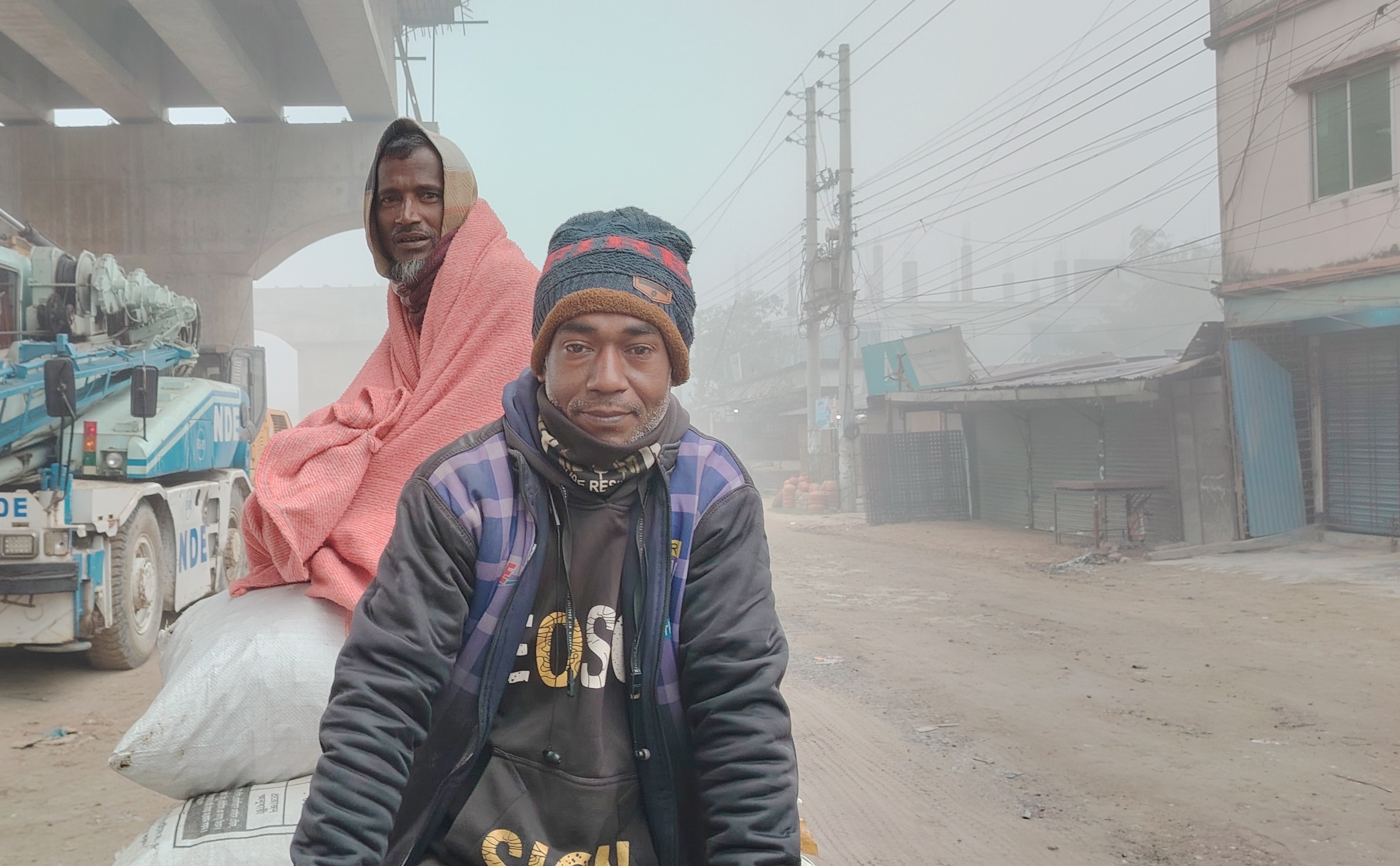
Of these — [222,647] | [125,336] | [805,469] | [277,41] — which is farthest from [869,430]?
[222,647]

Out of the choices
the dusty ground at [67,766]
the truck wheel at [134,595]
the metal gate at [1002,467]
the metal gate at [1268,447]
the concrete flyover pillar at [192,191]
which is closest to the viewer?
the dusty ground at [67,766]

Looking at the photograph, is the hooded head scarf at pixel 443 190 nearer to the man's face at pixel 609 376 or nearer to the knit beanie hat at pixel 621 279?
the knit beanie hat at pixel 621 279

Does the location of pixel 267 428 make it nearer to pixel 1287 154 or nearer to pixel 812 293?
pixel 1287 154

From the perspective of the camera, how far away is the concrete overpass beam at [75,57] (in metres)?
11.3

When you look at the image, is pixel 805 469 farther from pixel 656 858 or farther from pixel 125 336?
pixel 656 858

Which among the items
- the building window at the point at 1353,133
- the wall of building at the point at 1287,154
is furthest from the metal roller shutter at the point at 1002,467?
the building window at the point at 1353,133

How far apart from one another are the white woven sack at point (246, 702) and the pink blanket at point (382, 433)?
0.08 metres

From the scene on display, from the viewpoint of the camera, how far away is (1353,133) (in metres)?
11.8

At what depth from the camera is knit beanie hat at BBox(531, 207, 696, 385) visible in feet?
5.36

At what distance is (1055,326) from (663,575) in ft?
→ 166

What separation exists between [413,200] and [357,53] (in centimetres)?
1229

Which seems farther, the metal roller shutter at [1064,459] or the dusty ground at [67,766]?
A: the metal roller shutter at [1064,459]

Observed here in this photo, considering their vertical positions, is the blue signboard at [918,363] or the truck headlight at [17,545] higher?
the blue signboard at [918,363]

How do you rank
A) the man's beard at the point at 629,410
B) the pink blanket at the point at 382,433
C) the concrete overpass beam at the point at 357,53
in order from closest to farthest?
the man's beard at the point at 629,410, the pink blanket at the point at 382,433, the concrete overpass beam at the point at 357,53
